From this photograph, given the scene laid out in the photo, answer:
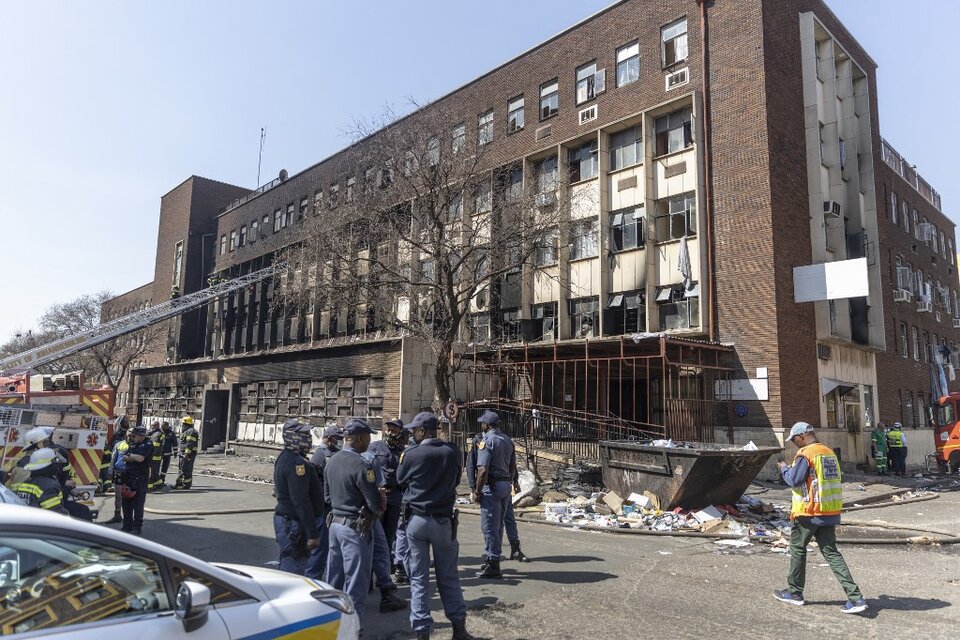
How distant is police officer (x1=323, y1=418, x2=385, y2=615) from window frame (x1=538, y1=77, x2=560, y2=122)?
2302 cm

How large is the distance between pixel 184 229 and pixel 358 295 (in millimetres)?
34060

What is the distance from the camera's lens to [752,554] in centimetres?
A: 928

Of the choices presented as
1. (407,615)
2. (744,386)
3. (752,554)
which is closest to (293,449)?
(407,615)

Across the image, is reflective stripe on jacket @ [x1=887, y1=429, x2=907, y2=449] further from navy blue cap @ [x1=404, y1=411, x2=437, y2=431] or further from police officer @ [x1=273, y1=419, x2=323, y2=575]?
police officer @ [x1=273, y1=419, x2=323, y2=575]

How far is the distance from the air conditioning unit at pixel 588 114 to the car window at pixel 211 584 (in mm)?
23946

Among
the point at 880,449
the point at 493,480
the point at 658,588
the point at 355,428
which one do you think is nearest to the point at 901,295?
the point at 880,449

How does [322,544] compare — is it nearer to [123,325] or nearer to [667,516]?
[667,516]

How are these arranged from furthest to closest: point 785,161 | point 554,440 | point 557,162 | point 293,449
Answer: point 557,162 < point 785,161 < point 554,440 < point 293,449

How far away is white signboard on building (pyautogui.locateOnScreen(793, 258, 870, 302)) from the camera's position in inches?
783

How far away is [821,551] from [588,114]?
69.8 ft

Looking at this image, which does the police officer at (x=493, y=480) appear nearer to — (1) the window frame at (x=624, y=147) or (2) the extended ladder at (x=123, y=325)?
(1) the window frame at (x=624, y=147)

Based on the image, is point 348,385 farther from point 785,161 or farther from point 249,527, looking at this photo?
point 785,161

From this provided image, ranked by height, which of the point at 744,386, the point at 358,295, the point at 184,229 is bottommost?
the point at 744,386

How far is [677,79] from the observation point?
74.2 feet
